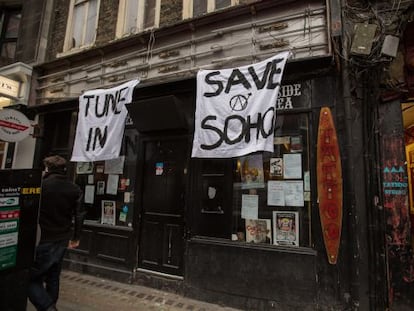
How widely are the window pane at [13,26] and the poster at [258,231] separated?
1043cm

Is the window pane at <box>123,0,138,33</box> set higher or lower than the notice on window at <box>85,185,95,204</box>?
higher

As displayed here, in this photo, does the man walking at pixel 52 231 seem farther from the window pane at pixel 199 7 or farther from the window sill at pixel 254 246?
the window pane at pixel 199 7

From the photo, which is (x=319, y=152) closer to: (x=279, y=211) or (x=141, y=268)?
(x=279, y=211)

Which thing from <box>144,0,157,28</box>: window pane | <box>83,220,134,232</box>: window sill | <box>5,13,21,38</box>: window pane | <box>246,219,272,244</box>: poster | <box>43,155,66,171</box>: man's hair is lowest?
<box>83,220,134,232</box>: window sill

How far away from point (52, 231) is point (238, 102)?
3.25 metres

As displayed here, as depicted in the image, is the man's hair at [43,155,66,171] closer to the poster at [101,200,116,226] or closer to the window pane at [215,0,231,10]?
the poster at [101,200,116,226]

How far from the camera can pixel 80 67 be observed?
7.23 m

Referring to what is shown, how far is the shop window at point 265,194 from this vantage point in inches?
179

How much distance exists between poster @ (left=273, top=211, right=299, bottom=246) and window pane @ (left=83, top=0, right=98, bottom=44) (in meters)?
6.63

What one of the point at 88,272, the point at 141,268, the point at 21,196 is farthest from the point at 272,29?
the point at 88,272

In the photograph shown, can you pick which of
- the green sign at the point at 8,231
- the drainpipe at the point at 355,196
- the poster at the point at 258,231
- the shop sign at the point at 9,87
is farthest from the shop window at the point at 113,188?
the drainpipe at the point at 355,196

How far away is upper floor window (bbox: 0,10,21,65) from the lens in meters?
9.74

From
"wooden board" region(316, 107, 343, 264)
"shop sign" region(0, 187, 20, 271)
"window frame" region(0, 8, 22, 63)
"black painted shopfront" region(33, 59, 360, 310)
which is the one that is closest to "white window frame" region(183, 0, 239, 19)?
"black painted shopfront" region(33, 59, 360, 310)

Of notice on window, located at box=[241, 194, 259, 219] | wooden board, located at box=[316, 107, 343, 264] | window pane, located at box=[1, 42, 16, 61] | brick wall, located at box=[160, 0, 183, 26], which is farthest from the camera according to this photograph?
window pane, located at box=[1, 42, 16, 61]
